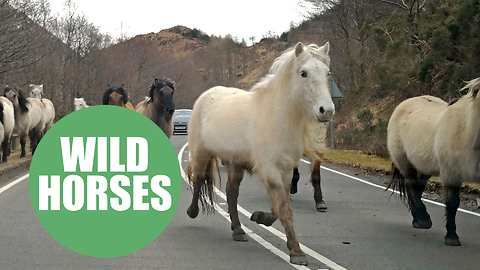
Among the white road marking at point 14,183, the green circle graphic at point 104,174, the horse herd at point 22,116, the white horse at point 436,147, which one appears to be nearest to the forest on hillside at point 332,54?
the horse herd at point 22,116

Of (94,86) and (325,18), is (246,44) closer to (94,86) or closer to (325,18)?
(325,18)

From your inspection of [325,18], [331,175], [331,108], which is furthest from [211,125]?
[325,18]

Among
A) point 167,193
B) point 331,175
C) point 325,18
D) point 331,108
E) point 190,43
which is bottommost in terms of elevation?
point 331,175

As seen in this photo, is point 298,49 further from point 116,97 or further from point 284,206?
point 116,97

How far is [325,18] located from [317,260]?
461 inches

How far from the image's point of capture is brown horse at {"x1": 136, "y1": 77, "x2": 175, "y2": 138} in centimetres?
1288

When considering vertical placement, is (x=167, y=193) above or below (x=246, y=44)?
below

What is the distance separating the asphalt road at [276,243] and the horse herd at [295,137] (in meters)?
0.27

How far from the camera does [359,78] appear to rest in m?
18.2

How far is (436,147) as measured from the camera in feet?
24.6

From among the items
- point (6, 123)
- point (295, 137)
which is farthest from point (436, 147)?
point (6, 123)

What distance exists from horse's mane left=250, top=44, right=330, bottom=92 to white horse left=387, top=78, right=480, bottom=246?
2.01 m

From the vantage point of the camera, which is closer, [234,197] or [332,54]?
[234,197]

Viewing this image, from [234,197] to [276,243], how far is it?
92 cm
